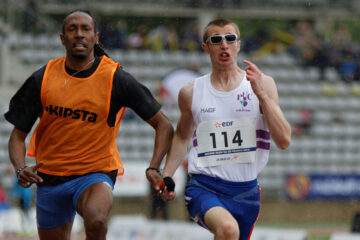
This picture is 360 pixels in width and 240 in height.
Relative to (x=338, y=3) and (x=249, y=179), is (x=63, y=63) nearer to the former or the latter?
(x=249, y=179)

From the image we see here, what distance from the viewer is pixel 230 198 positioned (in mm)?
5812

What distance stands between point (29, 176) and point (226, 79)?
188 cm

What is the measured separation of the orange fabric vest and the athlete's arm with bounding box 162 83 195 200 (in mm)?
584

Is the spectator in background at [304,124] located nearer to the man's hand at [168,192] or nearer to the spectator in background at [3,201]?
the spectator in background at [3,201]

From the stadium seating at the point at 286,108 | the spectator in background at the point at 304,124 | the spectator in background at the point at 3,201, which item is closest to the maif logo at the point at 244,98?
the spectator in background at the point at 3,201

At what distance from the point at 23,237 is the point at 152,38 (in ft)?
26.4

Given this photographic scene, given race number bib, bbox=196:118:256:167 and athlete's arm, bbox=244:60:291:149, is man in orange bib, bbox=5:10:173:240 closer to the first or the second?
race number bib, bbox=196:118:256:167

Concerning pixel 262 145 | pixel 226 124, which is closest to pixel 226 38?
pixel 226 124

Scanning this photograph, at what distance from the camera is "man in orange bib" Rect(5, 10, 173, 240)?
5.49 meters

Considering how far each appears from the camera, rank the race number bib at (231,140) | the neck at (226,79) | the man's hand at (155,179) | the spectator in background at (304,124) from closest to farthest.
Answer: the man's hand at (155,179)
the race number bib at (231,140)
the neck at (226,79)
the spectator in background at (304,124)

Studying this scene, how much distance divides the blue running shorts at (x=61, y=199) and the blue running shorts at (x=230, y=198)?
775 mm

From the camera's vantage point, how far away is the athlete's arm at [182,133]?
235 inches

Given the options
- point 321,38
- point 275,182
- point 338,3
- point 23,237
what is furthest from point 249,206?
point 338,3

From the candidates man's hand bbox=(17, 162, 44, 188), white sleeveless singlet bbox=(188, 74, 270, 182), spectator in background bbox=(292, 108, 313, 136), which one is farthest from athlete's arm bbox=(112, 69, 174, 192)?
spectator in background bbox=(292, 108, 313, 136)
